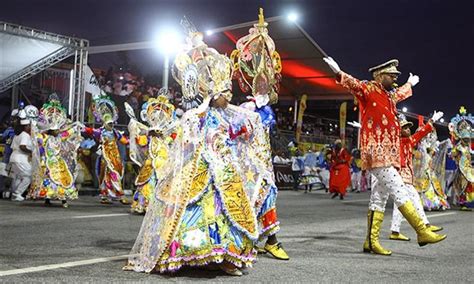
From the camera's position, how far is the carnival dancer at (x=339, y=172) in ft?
58.8

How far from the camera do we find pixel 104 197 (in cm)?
1259

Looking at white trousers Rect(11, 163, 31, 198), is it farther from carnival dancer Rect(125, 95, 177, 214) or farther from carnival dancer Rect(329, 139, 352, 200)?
carnival dancer Rect(329, 139, 352, 200)

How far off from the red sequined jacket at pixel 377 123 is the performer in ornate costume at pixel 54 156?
6814 millimetres

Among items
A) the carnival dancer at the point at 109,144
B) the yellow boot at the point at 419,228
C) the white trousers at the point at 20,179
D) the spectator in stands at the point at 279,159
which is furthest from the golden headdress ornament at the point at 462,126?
the white trousers at the point at 20,179

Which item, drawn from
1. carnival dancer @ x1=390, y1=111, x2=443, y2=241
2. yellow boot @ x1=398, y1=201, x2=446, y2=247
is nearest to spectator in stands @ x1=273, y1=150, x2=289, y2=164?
carnival dancer @ x1=390, y1=111, x2=443, y2=241

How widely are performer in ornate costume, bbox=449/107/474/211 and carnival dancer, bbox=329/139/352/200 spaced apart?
173 inches

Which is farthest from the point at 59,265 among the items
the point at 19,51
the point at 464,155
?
the point at 19,51

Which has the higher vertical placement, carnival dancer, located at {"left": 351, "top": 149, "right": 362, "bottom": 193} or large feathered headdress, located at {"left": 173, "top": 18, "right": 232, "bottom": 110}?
large feathered headdress, located at {"left": 173, "top": 18, "right": 232, "bottom": 110}

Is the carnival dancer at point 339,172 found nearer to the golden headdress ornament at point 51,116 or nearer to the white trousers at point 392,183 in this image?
the golden headdress ornament at point 51,116

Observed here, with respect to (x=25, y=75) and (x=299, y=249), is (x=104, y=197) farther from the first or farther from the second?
(x=299, y=249)

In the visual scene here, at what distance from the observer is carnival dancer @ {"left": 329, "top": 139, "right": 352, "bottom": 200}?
58.8 feet

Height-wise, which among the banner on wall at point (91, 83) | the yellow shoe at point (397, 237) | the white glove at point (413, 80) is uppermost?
the banner on wall at point (91, 83)

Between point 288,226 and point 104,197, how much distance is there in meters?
5.16

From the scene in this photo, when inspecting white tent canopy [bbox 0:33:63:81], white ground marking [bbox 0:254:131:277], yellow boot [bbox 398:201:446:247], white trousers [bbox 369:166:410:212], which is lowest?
white ground marking [bbox 0:254:131:277]
